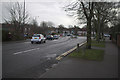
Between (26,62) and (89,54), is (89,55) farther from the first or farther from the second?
(26,62)

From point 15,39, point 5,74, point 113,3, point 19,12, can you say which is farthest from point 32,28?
point 5,74

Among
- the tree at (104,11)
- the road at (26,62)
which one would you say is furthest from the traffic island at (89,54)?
the tree at (104,11)

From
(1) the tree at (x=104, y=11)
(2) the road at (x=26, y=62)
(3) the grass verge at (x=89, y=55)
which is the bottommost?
(2) the road at (x=26, y=62)

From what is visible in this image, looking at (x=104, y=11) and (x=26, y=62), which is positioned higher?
(x=104, y=11)

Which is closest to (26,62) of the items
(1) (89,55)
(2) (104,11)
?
(1) (89,55)

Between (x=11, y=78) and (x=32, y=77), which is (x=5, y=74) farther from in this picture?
(x=32, y=77)

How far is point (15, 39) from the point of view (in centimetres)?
2667

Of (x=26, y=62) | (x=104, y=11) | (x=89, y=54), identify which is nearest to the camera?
(x=26, y=62)

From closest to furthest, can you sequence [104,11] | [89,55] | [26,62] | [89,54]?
[26,62] → [89,55] → [89,54] → [104,11]

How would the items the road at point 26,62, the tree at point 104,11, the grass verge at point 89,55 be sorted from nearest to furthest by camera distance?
the road at point 26,62
the grass verge at point 89,55
the tree at point 104,11

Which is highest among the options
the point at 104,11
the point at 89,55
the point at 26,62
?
the point at 104,11

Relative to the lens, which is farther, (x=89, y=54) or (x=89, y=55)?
(x=89, y=54)

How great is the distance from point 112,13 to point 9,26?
2063 centimetres

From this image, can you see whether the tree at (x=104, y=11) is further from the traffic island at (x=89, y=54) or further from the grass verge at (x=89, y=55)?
the grass verge at (x=89, y=55)
